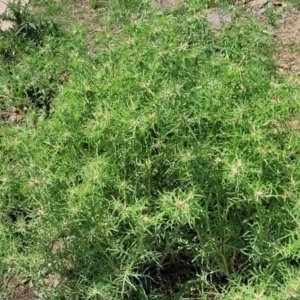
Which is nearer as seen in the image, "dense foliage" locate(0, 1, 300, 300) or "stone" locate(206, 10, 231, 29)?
"dense foliage" locate(0, 1, 300, 300)

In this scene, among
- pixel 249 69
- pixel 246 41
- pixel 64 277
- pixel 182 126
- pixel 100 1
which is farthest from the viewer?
pixel 100 1

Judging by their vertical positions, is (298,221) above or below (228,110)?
below

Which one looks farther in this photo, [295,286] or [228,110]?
[228,110]

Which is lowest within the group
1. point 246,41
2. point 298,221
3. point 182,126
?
point 298,221

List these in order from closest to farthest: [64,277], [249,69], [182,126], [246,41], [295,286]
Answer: [295,286] < [182,126] < [249,69] < [64,277] < [246,41]

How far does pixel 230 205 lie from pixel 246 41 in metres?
1.01

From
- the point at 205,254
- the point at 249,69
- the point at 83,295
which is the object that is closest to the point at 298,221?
the point at 205,254

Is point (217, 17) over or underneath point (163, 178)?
underneath

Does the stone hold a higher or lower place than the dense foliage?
lower

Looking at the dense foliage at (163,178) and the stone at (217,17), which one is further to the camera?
the stone at (217,17)

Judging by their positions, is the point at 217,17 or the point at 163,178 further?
the point at 217,17

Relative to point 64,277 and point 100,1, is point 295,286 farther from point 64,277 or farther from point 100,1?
point 100,1

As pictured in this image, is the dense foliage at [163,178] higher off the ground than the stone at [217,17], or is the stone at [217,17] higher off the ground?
the dense foliage at [163,178]

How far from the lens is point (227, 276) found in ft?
9.00
